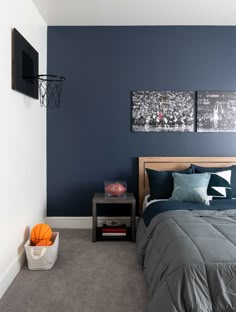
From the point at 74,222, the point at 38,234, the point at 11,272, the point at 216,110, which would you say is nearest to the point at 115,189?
the point at 74,222

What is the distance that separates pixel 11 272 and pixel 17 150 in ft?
3.40

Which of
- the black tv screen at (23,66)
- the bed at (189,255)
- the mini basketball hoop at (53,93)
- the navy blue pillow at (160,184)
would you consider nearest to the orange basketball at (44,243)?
the bed at (189,255)

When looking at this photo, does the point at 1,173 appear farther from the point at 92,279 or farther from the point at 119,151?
the point at 119,151

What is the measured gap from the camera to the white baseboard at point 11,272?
241 centimetres

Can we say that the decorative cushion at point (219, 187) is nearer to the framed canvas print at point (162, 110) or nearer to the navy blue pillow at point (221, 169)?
the navy blue pillow at point (221, 169)

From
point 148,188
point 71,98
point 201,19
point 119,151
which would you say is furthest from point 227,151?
point 71,98

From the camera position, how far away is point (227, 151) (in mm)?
4027

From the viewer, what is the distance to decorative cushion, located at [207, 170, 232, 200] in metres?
3.46

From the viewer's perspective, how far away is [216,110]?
3977 millimetres

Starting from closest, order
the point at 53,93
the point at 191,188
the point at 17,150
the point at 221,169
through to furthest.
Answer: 1. the point at 17,150
2. the point at 191,188
3. the point at 221,169
4. the point at 53,93

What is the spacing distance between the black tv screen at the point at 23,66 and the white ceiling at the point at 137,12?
588mm

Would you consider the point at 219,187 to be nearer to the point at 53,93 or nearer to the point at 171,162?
the point at 171,162

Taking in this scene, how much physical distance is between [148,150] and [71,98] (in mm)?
1186

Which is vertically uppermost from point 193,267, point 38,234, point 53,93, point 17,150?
point 53,93
